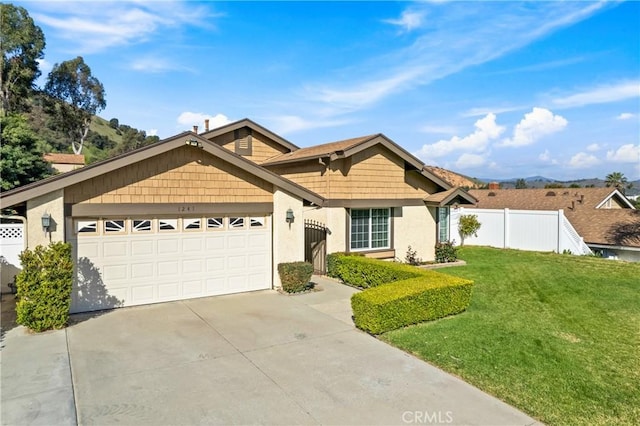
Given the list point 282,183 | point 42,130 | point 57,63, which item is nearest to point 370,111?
point 282,183

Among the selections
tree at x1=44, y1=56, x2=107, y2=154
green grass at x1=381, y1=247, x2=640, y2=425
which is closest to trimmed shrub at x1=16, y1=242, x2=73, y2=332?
green grass at x1=381, y1=247, x2=640, y2=425

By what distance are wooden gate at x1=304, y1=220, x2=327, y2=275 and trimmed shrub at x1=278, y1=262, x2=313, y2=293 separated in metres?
2.72

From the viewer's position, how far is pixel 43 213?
29.3 feet

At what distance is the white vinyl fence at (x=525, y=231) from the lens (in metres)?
19.5

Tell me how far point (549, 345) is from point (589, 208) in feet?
65.0

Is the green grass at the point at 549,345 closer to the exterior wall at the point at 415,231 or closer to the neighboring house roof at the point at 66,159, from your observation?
the exterior wall at the point at 415,231

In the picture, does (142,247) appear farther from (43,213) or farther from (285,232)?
(285,232)

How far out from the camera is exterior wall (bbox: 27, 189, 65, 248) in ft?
28.8

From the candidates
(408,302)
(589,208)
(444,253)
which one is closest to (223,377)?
(408,302)

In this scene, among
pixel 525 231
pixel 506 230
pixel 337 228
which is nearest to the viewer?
pixel 337 228

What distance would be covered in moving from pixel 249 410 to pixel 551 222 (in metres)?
19.2

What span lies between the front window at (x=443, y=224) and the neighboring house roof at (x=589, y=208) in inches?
222

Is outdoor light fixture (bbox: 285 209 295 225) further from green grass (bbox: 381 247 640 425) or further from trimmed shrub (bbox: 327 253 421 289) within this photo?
green grass (bbox: 381 247 640 425)

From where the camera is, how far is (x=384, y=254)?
15.7 meters
